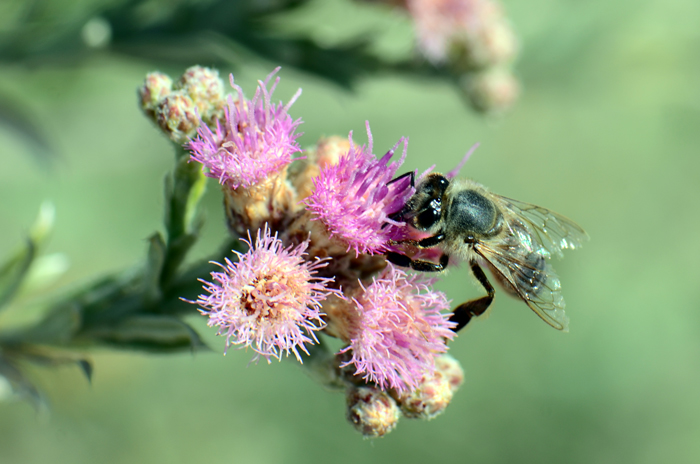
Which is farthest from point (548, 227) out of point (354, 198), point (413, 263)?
point (354, 198)

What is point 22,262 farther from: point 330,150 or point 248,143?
point 330,150

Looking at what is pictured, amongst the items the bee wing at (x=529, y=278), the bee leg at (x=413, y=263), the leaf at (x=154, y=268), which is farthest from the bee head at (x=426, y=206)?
the leaf at (x=154, y=268)

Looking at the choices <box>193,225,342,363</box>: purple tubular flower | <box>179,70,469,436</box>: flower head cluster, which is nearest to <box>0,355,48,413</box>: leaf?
<box>179,70,469,436</box>: flower head cluster

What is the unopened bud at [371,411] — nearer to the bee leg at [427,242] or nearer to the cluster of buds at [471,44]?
the bee leg at [427,242]

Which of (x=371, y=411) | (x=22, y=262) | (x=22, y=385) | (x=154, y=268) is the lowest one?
(x=22, y=385)

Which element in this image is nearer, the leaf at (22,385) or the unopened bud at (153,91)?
the unopened bud at (153,91)

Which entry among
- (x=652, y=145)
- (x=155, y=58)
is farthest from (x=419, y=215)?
(x=652, y=145)
